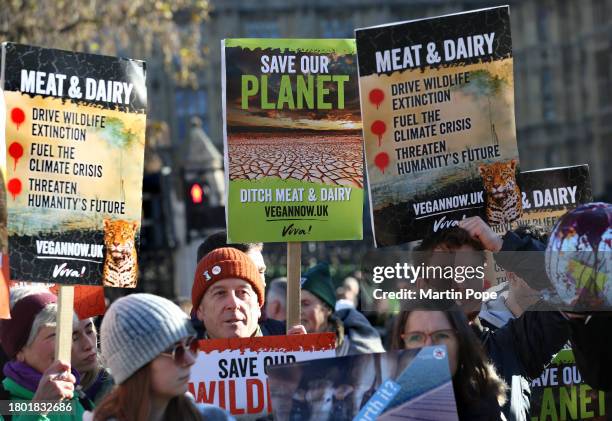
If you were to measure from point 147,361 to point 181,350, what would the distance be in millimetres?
93

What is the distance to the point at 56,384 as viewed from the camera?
177 inches

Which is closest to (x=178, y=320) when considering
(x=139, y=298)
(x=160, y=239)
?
(x=139, y=298)

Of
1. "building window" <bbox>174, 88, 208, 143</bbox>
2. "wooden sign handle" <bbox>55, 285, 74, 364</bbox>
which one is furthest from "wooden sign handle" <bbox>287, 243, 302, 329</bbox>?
"building window" <bbox>174, 88, 208, 143</bbox>

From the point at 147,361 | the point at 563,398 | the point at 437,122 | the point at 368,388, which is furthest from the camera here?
the point at 563,398

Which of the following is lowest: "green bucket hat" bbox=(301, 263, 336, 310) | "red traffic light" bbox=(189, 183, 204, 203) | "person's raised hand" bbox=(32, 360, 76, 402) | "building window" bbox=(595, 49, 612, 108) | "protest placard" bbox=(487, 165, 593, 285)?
"person's raised hand" bbox=(32, 360, 76, 402)

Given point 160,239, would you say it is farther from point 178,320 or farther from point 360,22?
point 360,22

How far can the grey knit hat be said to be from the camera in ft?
12.5

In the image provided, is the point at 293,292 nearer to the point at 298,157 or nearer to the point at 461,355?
the point at 298,157

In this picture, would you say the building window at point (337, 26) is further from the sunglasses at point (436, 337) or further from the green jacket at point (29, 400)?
the sunglasses at point (436, 337)

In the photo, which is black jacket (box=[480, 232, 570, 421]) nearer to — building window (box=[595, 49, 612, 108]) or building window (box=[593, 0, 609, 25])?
building window (box=[595, 49, 612, 108])

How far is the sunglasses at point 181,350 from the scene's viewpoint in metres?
3.84

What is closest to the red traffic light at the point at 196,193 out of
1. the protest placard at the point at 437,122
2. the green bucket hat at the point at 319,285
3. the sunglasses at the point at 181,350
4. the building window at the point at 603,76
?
the green bucket hat at the point at 319,285

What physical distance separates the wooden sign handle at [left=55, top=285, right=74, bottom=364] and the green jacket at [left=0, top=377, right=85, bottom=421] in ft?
0.44

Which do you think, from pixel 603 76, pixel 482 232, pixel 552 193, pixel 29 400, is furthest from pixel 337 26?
pixel 29 400
